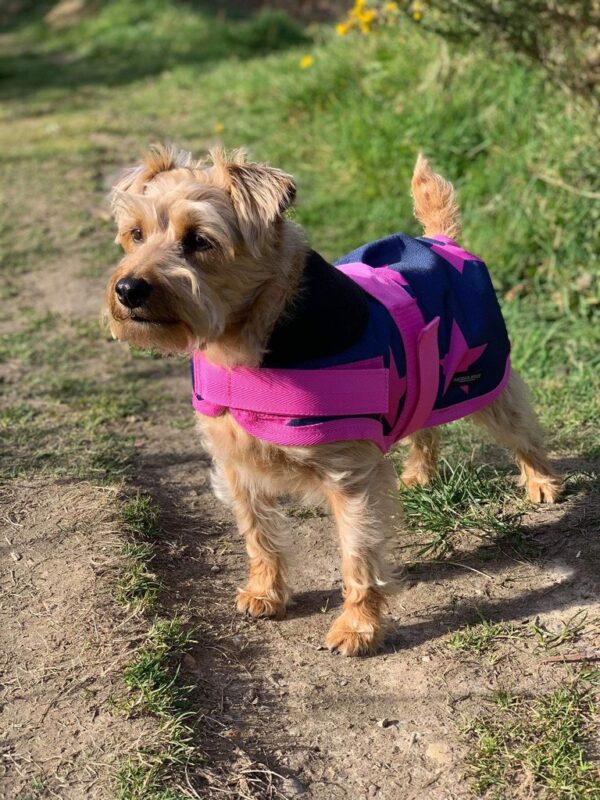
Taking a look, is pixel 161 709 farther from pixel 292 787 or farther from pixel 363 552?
pixel 363 552

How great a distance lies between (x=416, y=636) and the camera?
Answer: 3.27 meters

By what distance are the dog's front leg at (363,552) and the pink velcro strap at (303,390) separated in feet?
0.89

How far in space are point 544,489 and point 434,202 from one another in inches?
50.3

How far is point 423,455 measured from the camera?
13.4 feet

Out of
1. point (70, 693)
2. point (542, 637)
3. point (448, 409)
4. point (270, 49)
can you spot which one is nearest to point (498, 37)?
point (448, 409)

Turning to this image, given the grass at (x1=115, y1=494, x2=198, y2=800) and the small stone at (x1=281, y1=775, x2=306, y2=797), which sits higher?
the grass at (x1=115, y1=494, x2=198, y2=800)

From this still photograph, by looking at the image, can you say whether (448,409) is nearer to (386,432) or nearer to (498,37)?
(386,432)

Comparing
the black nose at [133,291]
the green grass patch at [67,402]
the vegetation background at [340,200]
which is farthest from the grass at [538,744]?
the green grass patch at [67,402]

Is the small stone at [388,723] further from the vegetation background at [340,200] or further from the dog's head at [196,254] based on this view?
the dog's head at [196,254]

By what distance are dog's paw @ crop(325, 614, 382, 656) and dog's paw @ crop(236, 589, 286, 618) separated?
26 cm

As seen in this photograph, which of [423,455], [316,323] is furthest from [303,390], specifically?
[423,455]

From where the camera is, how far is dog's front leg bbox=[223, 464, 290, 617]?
11.1 feet

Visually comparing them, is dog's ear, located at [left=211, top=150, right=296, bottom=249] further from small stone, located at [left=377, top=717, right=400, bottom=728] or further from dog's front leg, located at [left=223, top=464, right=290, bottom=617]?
small stone, located at [left=377, top=717, right=400, bottom=728]

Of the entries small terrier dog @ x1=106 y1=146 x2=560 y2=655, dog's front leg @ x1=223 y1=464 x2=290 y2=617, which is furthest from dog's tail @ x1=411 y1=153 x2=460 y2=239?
dog's front leg @ x1=223 y1=464 x2=290 y2=617
